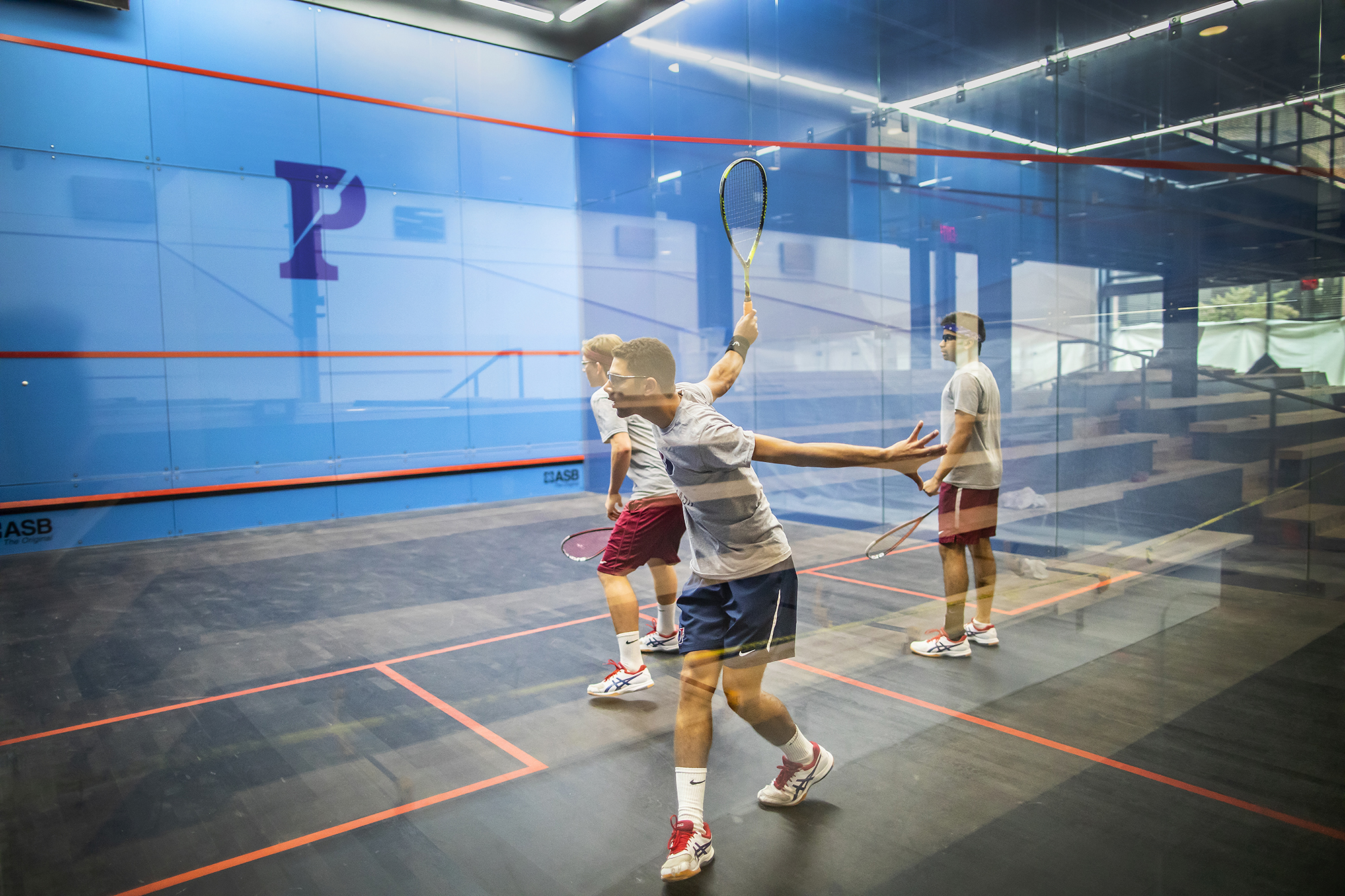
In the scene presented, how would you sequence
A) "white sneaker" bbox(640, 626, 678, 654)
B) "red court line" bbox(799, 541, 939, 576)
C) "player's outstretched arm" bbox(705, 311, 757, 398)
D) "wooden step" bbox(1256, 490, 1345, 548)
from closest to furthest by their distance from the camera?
"player's outstretched arm" bbox(705, 311, 757, 398), "wooden step" bbox(1256, 490, 1345, 548), "white sneaker" bbox(640, 626, 678, 654), "red court line" bbox(799, 541, 939, 576)

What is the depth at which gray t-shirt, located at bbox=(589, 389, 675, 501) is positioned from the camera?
7.70ft

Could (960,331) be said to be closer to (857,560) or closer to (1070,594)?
(1070,594)

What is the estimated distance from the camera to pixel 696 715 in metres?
1.44

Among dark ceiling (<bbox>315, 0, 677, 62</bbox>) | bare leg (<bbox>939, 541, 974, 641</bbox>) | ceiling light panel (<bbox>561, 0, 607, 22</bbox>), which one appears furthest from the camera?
ceiling light panel (<bbox>561, 0, 607, 22</bbox>)

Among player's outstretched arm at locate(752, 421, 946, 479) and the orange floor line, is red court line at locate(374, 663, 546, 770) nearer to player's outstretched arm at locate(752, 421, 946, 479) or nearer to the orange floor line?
the orange floor line

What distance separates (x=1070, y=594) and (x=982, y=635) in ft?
1.65

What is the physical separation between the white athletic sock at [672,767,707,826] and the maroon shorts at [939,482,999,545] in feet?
4.64

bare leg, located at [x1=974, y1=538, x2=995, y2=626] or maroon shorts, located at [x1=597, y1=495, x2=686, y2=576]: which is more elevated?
maroon shorts, located at [x1=597, y1=495, x2=686, y2=576]

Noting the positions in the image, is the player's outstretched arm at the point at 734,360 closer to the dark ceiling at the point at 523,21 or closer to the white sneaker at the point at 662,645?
the white sneaker at the point at 662,645

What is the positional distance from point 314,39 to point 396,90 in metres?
0.46

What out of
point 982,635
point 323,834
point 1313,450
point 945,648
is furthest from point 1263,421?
point 323,834

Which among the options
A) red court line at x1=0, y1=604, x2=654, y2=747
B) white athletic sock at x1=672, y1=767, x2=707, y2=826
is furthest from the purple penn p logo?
white athletic sock at x1=672, y1=767, x2=707, y2=826

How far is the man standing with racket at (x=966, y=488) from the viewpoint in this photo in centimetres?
234

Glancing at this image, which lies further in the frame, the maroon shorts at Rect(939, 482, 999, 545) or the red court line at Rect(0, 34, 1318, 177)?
the maroon shorts at Rect(939, 482, 999, 545)
